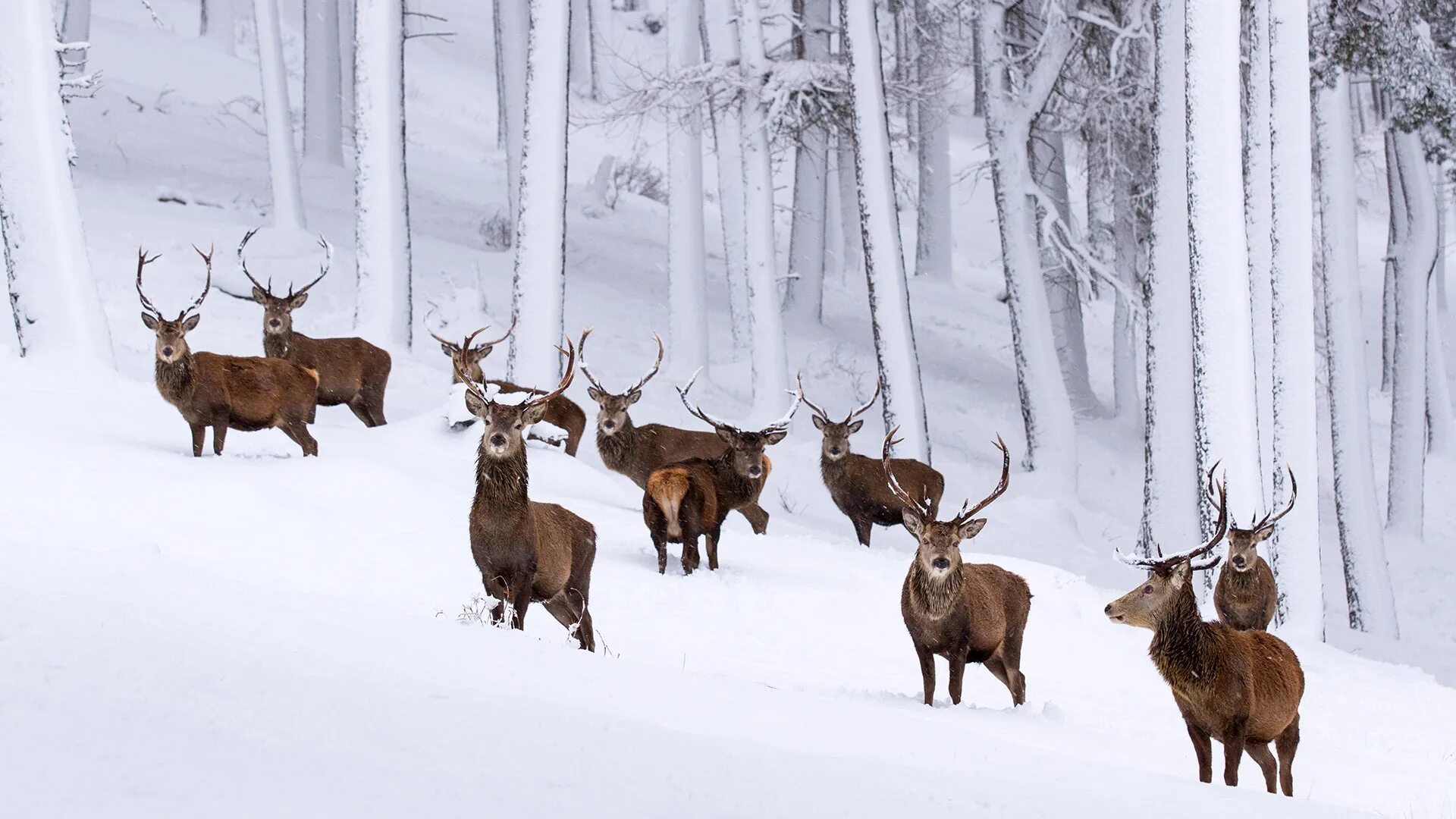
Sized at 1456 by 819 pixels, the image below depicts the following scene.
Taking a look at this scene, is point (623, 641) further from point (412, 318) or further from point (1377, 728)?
point (412, 318)

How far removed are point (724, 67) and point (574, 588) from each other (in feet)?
36.2

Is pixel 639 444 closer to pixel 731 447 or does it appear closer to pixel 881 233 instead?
pixel 731 447

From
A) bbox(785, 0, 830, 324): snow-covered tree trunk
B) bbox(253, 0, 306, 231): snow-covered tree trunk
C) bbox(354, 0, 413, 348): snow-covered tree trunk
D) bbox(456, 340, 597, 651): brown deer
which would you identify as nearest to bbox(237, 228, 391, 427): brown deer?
bbox(354, 0, 413, 348): snow-covered tree trunk

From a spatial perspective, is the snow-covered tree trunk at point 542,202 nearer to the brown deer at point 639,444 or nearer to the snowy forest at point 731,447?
the snowy forest at point 731,447

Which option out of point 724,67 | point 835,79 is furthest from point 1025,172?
point 724,67

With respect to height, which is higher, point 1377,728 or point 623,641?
point 623,641

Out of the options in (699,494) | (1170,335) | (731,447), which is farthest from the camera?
(1170,335)

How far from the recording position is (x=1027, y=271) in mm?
17797

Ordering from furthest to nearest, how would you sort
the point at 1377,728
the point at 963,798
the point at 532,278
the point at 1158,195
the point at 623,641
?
the point at 532,278, the point at 1158,195, the point at 1377,728, the point at 623,641, the point at 963,798

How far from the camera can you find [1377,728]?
9312mm

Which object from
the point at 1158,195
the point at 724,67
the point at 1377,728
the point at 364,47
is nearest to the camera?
the point at 1377,728

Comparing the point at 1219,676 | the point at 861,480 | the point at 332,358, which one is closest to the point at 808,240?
the point at 861,480

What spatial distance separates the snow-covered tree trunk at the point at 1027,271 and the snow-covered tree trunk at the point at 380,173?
6809 millimetres

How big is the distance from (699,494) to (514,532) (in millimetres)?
3269
